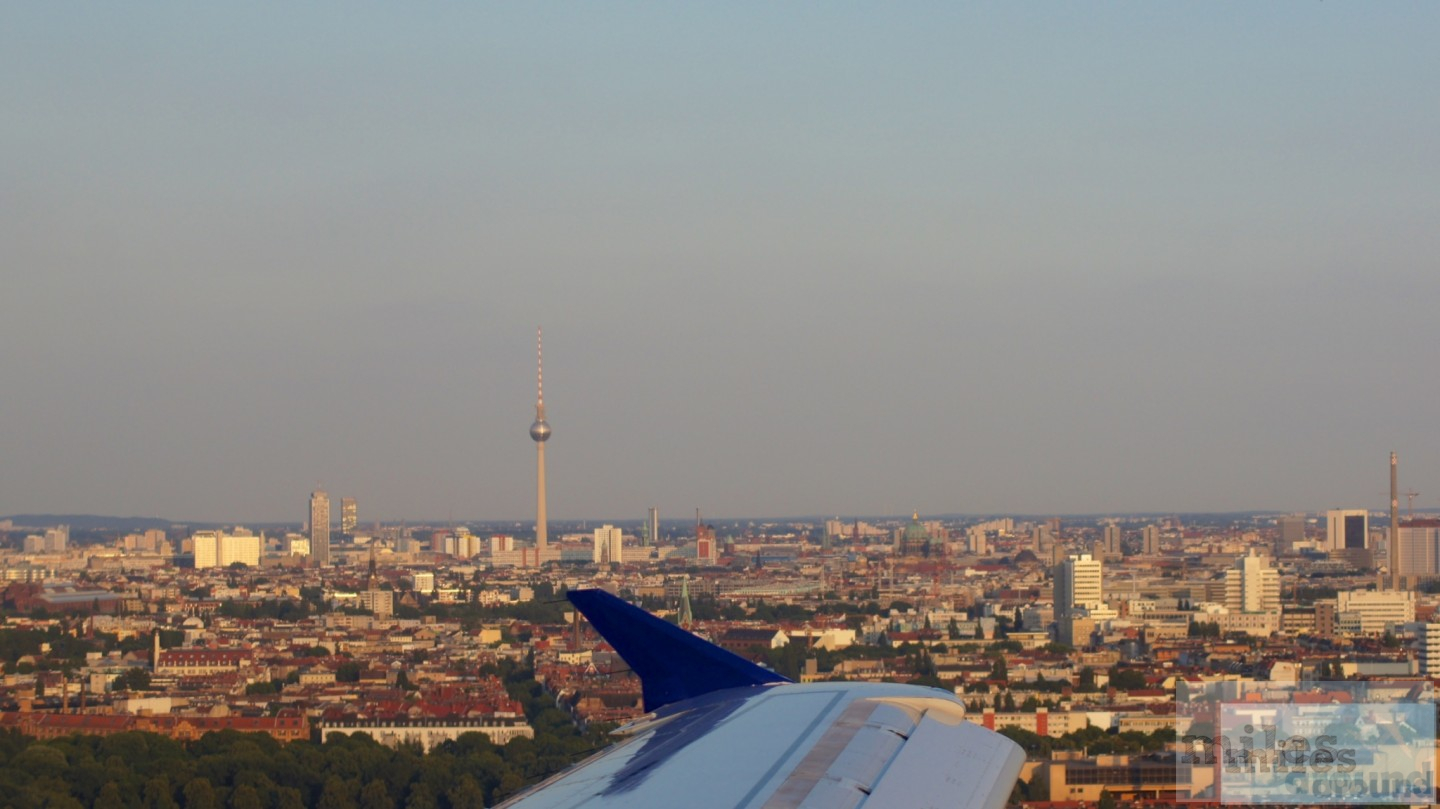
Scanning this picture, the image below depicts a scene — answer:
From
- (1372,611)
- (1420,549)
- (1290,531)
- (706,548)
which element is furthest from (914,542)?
(1372,611)

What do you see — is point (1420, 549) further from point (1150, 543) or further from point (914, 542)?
point (914, 542)

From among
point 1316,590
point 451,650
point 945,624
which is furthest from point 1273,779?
point 1316,590

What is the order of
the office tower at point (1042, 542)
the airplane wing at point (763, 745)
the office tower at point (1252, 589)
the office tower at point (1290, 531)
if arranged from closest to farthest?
the airplane wing at point (763, 745) → the office tower at point (1252, 589) → the office tower at point (1290, 531) → the office tower at point (1042, 542)

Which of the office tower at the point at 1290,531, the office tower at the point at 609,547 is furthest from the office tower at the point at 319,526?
the office tower at the point at 1290,531

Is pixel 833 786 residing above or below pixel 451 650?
above

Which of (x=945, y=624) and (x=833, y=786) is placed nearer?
(x=833, y=786)

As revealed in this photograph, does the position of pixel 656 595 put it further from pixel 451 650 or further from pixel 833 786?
pixel 833 786

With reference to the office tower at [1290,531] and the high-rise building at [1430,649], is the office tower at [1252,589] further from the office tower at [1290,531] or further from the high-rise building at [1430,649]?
the office tower at [1290,531]
